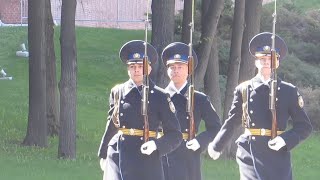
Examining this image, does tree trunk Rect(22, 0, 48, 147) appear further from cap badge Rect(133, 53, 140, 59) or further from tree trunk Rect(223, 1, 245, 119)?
cap badge Rect(133, 53, 140, 59)

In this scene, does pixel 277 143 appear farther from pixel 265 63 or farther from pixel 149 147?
pixel 149 147

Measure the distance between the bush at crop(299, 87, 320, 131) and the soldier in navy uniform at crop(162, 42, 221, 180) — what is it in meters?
15.2

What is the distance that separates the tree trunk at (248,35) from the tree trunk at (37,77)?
3.69 metres

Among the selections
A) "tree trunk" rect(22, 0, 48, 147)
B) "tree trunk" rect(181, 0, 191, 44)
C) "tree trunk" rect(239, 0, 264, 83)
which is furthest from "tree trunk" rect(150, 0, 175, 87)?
"tree trunk" rect(22, 0, 48, 147)

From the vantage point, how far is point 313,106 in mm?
24828

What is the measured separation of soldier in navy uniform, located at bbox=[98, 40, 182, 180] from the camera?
8.42 m

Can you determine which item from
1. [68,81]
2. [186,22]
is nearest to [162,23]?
[186,22]

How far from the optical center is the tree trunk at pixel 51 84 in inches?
776

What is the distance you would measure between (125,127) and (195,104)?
56.7 inches

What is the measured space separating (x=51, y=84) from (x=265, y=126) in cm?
1179

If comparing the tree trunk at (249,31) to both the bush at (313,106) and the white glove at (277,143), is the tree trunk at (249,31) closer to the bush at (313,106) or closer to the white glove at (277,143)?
the bush at (313,106)

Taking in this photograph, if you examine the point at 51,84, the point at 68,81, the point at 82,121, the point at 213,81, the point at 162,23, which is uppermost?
the point at 162,23


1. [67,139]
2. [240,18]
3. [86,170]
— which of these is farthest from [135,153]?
[240,18]

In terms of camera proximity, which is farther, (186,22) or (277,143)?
(186,22)
